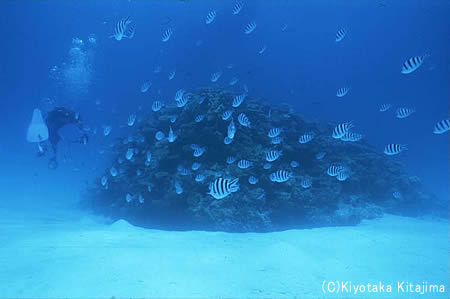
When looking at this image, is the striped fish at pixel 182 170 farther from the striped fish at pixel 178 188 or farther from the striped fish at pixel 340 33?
the striped fish at pixel 340 33

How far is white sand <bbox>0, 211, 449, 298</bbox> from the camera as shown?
561cm

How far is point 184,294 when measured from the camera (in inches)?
213

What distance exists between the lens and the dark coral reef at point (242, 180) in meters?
10.6

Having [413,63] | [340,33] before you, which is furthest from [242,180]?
[413,63]

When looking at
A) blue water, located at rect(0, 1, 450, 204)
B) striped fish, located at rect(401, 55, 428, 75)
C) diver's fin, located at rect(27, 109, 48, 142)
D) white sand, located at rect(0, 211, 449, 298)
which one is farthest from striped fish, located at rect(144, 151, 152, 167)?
blue water, located at rect(0, 1, 450, 204)

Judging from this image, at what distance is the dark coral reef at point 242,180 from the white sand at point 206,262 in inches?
53.1

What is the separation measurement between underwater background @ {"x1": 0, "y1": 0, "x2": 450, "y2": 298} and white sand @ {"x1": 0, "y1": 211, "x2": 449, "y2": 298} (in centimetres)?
14

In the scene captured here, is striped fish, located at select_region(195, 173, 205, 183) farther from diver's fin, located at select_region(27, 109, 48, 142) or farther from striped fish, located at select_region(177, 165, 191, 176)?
diver's fin, located at select_region(27, 109, 48, 142)

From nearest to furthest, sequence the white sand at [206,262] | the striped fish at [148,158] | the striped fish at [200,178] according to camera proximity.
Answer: the white sand at [206,262], the striped fish at [200,178], the striped fish at [148,158]

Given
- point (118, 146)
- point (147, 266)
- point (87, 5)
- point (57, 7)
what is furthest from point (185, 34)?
point (147, 266)

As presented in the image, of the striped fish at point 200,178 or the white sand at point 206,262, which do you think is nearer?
the white sand at point 206,262

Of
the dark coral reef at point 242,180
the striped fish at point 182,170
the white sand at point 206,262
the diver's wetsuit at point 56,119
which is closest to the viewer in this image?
the white sand at point 206,262

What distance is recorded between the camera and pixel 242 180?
10906 mm

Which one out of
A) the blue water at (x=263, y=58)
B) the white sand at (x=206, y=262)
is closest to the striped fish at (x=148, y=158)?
the white sand at (x=206, y=262)
